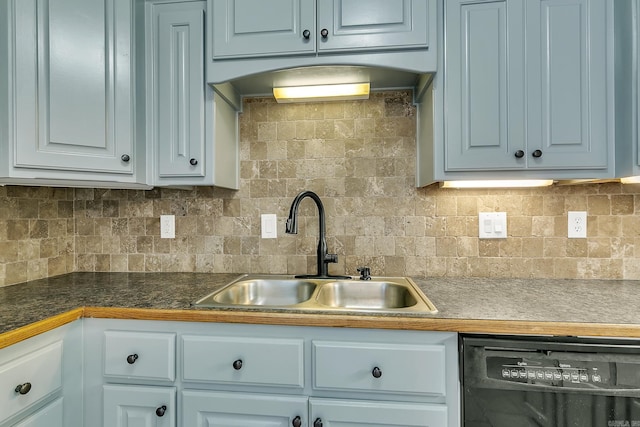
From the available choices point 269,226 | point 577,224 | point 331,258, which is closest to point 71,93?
point 269,226

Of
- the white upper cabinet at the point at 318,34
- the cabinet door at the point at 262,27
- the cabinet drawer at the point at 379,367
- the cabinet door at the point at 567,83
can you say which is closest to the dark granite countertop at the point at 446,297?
the cabinet drawer at the point at 379,367

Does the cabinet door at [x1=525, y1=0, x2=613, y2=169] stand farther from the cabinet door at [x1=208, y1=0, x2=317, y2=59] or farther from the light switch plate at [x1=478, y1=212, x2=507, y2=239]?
the cabinet door at [x1=208, y1=0, x2=317, y2=59]

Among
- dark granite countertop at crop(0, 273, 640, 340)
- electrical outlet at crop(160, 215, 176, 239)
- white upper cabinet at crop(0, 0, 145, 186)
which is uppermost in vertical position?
white upper cabinet at crop(0, 0, 145, 186)

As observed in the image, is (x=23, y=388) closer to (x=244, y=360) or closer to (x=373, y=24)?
(x=244, y=360)

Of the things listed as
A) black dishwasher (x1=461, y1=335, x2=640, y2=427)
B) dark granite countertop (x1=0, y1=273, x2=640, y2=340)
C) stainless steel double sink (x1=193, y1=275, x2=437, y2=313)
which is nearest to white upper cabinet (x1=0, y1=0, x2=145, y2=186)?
dark granite countertop (x1=0, y1=273, x2=640, y2=340)

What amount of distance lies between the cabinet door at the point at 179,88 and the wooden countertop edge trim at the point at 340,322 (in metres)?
0.63

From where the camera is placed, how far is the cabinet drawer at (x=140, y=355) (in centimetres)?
113

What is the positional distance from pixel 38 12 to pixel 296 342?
1513 millimetres

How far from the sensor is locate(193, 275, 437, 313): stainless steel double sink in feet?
4.76

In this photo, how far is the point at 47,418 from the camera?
1056mm

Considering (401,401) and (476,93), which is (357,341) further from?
(476,93)

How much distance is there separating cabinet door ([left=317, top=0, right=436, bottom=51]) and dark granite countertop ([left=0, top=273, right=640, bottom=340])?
1.02 meters

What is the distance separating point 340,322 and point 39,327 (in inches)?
36.4

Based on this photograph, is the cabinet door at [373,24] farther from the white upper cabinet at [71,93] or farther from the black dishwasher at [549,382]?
the black dishwasher at [549,382]
